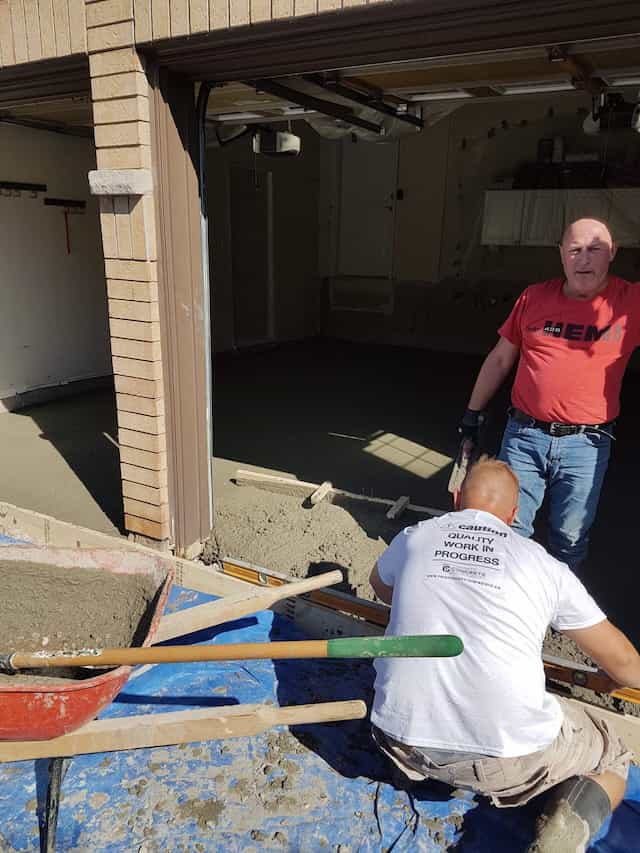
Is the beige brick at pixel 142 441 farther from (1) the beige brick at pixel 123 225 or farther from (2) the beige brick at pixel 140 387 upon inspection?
(1) the beige brick at pixel 123 225

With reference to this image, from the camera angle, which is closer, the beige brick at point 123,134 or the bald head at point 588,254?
the bald head at point 588,254

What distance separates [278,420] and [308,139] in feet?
24.5

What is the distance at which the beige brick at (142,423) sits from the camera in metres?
3.97

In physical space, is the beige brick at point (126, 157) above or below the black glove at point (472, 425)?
above

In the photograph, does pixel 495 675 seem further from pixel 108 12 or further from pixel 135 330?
pixel 108 12

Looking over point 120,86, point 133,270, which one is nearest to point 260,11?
point 120,86

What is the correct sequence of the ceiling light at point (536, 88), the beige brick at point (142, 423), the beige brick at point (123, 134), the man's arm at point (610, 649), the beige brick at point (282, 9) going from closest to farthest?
the man's arm at point (610, 649) → the beige brick at point (282, 9) → the beige brick at point (123, 134) → the beige brick at point (142, 423) → the ceiling light at point (536, 88)

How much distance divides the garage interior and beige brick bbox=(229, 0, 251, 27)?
932 mm

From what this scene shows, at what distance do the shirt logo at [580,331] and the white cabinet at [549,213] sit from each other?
6706 millimetres

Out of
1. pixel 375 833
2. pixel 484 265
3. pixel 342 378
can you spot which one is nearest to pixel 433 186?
pixel 484 265

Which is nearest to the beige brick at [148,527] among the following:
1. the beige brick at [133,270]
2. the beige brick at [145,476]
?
the beige brick at [145,476]

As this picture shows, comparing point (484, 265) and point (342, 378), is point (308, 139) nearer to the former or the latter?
point (484, 265)

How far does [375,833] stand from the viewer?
7.39 ft

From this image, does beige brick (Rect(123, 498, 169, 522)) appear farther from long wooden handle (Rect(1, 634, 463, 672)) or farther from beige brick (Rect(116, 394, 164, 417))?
long wooden handle (Rect(1, 634, 463, 672))
